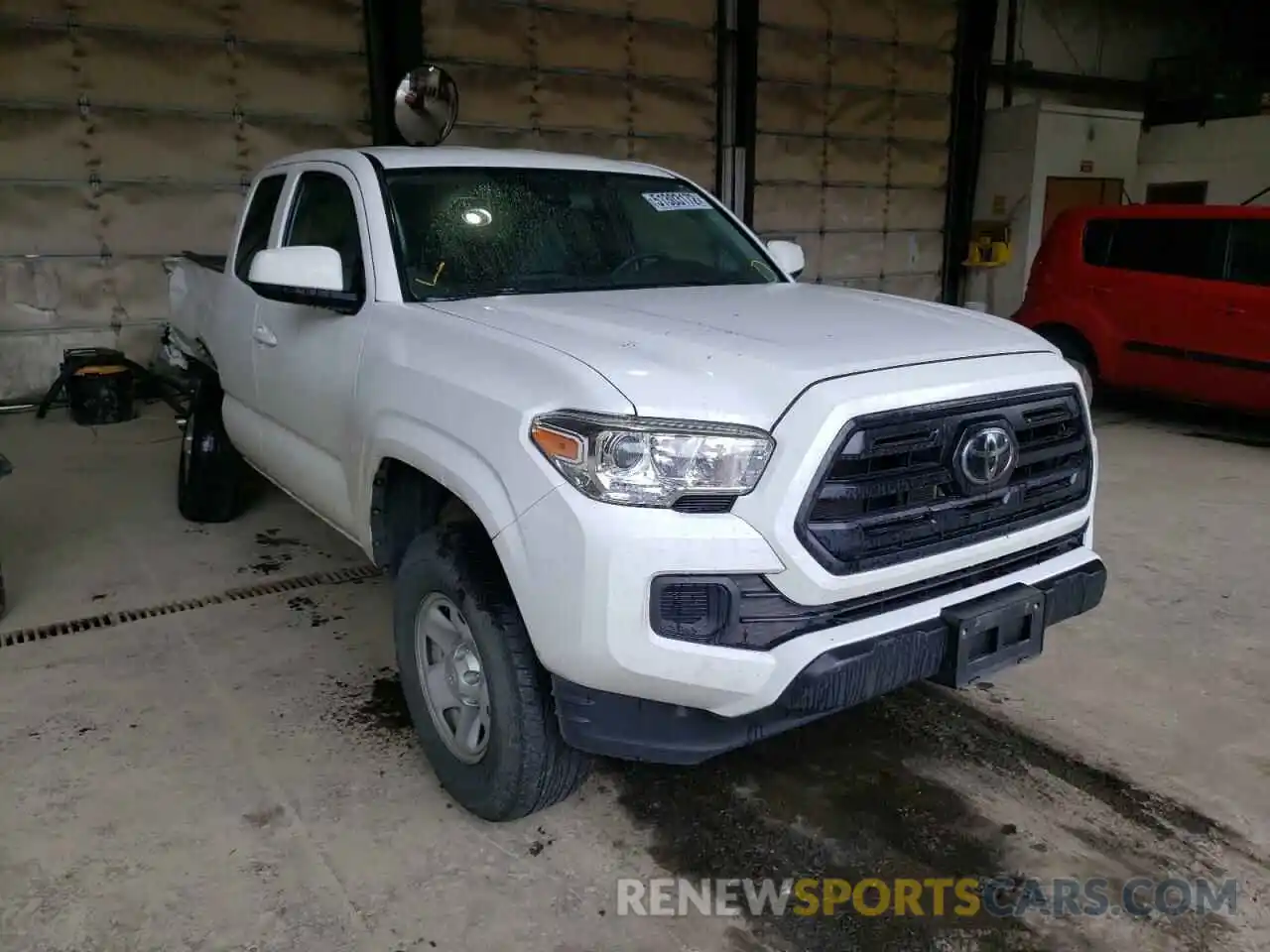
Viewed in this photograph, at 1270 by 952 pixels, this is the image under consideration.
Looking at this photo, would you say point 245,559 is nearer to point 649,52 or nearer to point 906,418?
point 906,418

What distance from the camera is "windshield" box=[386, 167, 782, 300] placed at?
2.92 metres

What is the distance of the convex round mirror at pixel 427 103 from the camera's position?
8062 mm

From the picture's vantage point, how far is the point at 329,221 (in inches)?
132

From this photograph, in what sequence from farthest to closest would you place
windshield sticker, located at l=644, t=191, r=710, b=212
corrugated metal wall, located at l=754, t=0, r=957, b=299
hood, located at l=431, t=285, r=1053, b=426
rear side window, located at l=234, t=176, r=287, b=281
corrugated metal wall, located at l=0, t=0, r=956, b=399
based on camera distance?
corrugated metal wall, located at l=754, t=0, r=957, b=299 → corrugated metal wall, located at l=0, t=0, r=956, b=399 → rear side window, located at l=234, t=176, r=287, b=281 → windshield sticker, located at l=644, t=191, r=710, b=212 → hood, located at l=431, t=285, r=1053, b=426

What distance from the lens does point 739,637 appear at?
1953mm

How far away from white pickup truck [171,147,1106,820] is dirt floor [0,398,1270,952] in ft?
0.89

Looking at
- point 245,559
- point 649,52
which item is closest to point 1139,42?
point 649,52

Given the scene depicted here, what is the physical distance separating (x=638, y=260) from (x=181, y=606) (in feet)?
7.36

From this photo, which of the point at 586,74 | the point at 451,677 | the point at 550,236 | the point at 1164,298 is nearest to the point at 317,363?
the point at 550,236

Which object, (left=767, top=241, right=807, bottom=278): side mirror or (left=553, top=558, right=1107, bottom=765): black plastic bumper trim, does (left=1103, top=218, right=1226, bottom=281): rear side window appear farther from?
(left=553, top=558, right=1107, bottom=765): black plastic bumper trim

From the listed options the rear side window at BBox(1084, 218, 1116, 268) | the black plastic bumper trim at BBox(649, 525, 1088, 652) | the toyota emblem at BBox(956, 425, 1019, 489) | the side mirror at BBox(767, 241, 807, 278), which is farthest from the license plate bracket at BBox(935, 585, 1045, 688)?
the rear side window at BBox(1084, 218, 1116, 268)

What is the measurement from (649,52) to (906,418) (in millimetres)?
9193

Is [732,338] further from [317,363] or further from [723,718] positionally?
[317,363]

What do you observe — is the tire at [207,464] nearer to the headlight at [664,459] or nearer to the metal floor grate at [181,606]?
the metal floor grate at [181,606]
